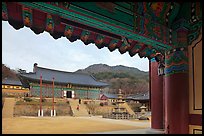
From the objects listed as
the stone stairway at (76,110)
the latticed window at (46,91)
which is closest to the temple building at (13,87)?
the latticed window at (46,91)

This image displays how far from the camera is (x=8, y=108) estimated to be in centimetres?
2694

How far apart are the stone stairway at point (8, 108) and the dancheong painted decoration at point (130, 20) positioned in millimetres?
22472

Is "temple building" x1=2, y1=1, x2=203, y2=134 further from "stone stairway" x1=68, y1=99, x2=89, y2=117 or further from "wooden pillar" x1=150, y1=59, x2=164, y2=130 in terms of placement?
"stone stairway" x1=68, y1=99, x2=89, y2=117

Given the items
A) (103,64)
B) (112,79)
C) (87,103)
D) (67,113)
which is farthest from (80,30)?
(103,64)

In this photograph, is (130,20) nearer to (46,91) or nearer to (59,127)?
(59,127)

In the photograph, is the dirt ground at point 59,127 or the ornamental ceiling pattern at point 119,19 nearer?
the ornamental ceiling pattern at point 119,19

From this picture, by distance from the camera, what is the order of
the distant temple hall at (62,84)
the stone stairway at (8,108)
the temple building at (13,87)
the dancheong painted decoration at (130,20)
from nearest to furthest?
1. the dancheong painted decoration at (130,20)
2. the stone stairway at (8,108)
3. the distant temple hall at (62,84)
4. the temple building at (13,87)

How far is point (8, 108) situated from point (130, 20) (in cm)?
2655

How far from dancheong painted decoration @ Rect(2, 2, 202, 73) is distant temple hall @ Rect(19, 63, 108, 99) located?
32.2m

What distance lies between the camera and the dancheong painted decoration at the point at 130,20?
11.2ft

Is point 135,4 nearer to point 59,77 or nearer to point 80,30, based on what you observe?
point 80,30

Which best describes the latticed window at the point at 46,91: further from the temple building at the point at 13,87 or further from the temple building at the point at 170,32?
the temple building at the point at 170,32

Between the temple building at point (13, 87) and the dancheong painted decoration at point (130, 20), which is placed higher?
the dancheong painted decoration at point (130, 20)

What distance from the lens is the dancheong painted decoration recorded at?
340cm
